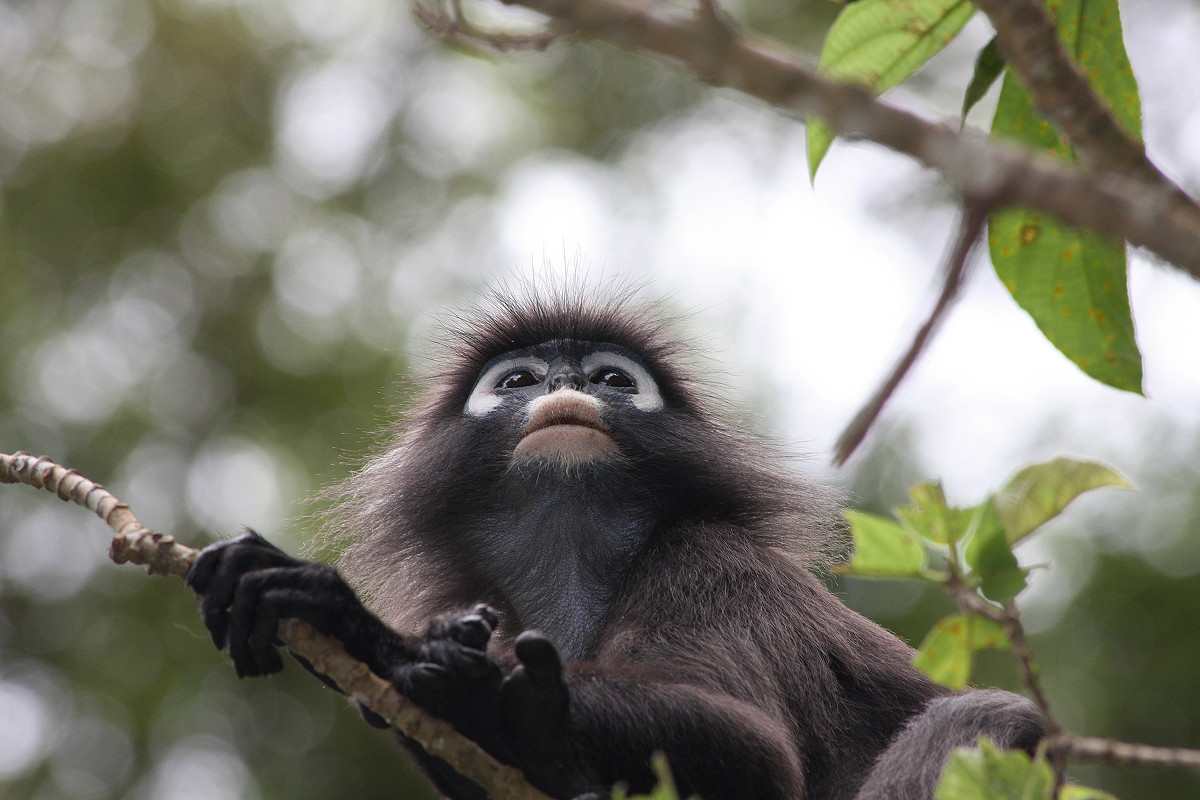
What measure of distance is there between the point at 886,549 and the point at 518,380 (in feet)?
9.39

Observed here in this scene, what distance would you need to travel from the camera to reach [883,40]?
7.92 feet

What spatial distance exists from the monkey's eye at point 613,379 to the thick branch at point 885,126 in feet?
11.3

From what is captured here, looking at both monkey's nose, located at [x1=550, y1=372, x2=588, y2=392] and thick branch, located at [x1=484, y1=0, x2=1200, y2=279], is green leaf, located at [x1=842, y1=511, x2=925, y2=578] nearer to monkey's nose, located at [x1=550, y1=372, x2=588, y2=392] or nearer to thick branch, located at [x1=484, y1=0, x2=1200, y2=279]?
thick branch, located at [x1=484, y1=0, x2=1200, y2=279]

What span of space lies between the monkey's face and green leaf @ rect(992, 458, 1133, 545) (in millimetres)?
Result: 2299

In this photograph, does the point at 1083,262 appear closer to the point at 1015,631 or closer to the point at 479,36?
the point at 1015,631

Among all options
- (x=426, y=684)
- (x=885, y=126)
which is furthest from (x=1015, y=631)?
(x=426, y=684)

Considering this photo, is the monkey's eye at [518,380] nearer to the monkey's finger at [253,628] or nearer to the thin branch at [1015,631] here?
the monkey's finger at [253,628]

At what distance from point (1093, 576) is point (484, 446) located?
9326mm

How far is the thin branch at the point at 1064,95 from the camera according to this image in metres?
1.27

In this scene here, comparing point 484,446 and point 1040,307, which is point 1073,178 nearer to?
point 1040,307

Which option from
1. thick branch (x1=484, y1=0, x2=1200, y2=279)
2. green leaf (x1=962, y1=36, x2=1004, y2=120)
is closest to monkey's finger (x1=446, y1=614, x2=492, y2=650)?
green leaf (x1=962, y1=36, x2=1004, y2=120)

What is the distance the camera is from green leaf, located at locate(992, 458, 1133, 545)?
2004 mm

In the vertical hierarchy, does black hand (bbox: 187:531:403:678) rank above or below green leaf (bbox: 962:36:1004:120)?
below

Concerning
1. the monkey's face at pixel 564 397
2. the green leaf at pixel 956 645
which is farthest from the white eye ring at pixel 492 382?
the green leaf at pixel 956 645
